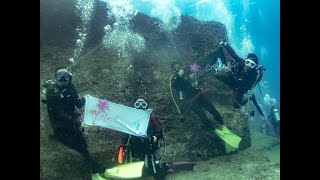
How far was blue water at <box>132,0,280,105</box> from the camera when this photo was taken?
1889cm

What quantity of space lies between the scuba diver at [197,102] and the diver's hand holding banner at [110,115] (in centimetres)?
198

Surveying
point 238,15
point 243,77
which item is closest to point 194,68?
point 243,77

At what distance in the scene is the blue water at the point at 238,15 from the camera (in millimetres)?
18891

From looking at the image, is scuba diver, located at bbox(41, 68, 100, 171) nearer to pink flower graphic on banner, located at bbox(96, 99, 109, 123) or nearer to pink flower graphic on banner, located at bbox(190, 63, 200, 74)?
pink flower graphic on banner, located at bbox(96, 99, 109, 123)

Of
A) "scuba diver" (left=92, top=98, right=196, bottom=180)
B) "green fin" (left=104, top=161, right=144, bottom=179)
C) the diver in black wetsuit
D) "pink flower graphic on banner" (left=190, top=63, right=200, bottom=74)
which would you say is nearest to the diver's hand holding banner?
"scuba diver" (left=92, top=98, right=196, bottom=180)

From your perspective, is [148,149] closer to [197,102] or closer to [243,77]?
[197,102]

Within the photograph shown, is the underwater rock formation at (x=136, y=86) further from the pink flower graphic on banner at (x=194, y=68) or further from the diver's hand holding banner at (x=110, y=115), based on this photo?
the diver's hand holding banner at (x=110, y=115)

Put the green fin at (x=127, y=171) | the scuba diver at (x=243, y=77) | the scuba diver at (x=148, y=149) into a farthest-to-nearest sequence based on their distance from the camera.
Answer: the scuba diver at (x=243, y=77) < the scuba diver at (x=148, y=149) < the green fin at (x=127, y=171)

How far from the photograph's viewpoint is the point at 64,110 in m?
5.94

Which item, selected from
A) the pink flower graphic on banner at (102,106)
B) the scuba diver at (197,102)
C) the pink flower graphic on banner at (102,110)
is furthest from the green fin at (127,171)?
the scuba diver at (197,102)

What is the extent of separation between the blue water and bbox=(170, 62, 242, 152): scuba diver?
538cm

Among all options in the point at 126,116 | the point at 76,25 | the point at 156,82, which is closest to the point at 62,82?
the point at 126,116
